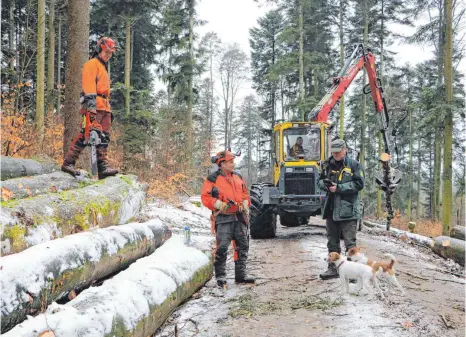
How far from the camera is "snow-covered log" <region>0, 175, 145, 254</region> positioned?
3809 mm

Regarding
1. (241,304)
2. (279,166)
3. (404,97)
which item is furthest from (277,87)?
(241,304)

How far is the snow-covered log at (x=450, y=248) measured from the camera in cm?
897

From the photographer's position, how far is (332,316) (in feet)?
14.4

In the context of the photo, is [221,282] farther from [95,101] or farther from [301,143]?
[301,143]

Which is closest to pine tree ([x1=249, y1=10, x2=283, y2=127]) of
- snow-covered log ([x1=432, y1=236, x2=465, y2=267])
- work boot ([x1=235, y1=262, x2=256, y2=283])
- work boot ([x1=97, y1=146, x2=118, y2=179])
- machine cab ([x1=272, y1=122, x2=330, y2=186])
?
machine cab ([x1=272, y1=122, x2=330, y2=186])

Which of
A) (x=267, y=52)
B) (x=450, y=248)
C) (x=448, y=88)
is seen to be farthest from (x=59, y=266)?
(x=267, y=52)

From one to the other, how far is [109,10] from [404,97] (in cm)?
2250

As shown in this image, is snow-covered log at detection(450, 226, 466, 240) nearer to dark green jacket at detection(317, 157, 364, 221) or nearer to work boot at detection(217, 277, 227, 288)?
dark green jacket at detection(317, 157, 364, 221)

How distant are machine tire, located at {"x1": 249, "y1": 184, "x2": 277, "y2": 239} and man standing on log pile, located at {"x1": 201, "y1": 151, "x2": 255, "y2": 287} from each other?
3.92m

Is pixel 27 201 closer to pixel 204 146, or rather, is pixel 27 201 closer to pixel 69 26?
pixel 69 26

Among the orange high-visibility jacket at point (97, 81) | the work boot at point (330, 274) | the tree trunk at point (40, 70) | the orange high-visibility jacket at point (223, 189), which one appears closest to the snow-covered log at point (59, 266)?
the orange high-visibility jacket at point (223, 189)

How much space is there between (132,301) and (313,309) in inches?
Result: 79.2

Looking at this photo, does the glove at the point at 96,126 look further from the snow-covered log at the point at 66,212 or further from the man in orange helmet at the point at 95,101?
the snow-covered log at the point at 66,212

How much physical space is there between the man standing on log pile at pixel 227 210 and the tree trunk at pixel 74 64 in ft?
9.59
